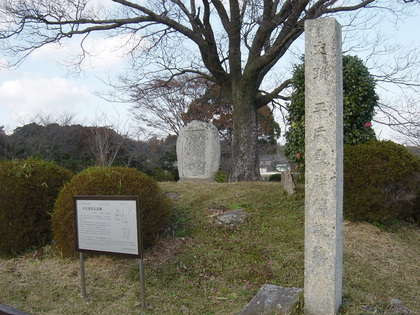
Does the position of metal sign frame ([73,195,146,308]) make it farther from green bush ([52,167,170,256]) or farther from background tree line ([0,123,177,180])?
background tree line ([0,123,177,180])

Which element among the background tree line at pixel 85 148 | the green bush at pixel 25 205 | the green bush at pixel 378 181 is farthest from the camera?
the background tree line at pixel 85 148

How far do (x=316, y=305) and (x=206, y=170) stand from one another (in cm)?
765

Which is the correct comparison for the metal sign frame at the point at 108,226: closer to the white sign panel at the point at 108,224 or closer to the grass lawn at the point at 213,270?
the white sign panel at the point at 108,224

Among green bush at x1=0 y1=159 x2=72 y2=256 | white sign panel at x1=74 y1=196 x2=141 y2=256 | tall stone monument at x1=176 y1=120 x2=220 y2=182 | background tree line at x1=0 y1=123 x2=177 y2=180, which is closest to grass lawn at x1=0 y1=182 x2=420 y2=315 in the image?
green bush at x1=0 y1=159 x2=72 y2=256

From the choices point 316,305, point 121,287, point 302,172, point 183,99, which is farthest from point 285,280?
point 183,99

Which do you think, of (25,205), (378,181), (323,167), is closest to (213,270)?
(323,167)

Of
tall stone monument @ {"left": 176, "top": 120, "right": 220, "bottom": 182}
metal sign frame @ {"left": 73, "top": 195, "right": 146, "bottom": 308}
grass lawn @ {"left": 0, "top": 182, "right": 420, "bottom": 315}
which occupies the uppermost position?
tall stone monument @ {"left": 176, "top": 120, "right": 220, "bottom": 182}

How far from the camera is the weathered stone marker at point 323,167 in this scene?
11.3ft

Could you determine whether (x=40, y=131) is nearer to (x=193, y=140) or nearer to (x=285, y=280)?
(x=193, y=140)

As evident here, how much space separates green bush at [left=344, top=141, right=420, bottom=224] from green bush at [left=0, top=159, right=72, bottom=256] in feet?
16.4

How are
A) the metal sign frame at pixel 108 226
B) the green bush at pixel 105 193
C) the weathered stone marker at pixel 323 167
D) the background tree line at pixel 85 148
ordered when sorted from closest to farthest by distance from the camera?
the weathered stone marker at pixel 323 167 < the metal sign frame at pixel 108 226 < the green bush at pixel 105 193 < the background tree line at pixel 85 148

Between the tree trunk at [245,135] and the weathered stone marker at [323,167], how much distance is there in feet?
26.3

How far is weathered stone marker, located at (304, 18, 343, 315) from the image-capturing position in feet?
11.3

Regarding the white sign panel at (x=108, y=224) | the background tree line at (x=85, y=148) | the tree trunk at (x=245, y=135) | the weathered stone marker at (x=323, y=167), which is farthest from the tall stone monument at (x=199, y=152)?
the weathered stone marker at (x=323, y=167)
